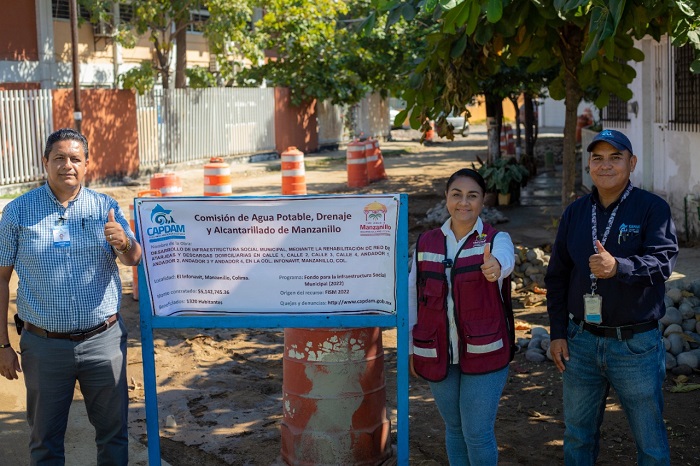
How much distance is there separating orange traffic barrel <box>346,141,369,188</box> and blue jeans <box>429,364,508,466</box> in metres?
15.5

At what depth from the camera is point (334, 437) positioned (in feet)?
15.8

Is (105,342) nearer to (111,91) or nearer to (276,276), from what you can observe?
(276,276)

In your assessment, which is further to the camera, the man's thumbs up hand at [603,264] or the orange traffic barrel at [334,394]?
the orange traffic barrel at [334,394]

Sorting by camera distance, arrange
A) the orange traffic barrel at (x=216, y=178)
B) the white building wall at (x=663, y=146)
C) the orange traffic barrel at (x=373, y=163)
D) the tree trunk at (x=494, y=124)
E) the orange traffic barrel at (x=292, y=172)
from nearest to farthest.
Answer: the white building wall at (x=663, y=146)
the orange traffic barrel at (x=216, y=178)
the orange traffic barrel at (x=292, y=172)
the tree trunk at (x=494, y=124)
the orange traffic barrel at (x=373, y=163)

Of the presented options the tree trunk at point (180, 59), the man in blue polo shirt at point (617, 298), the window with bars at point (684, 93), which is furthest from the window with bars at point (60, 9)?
the man in blue polo shirt at point (617, 298)

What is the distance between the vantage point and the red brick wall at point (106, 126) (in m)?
19.5

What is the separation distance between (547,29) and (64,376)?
15.5 feet

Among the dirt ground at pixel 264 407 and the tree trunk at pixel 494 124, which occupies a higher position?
the tree trunk at pixel 494 124

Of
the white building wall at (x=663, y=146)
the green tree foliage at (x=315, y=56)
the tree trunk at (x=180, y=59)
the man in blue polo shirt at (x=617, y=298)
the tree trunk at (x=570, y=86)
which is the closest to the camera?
the man in blue polo shirt at (x=617, y=298)

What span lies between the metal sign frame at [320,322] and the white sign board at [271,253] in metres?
0.03

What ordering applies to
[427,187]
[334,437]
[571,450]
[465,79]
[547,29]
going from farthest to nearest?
[427,187], [465,79], [547,29], [334,437], [571,450]

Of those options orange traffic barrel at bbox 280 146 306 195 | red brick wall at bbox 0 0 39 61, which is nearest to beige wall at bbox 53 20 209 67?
red brick wall at bbox 0 0 39 61

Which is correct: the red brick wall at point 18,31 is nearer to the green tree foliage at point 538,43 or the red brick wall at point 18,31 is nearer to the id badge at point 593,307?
the green tree foliage at point 538,43

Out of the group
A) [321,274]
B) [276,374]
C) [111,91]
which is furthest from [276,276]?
[111,91]
